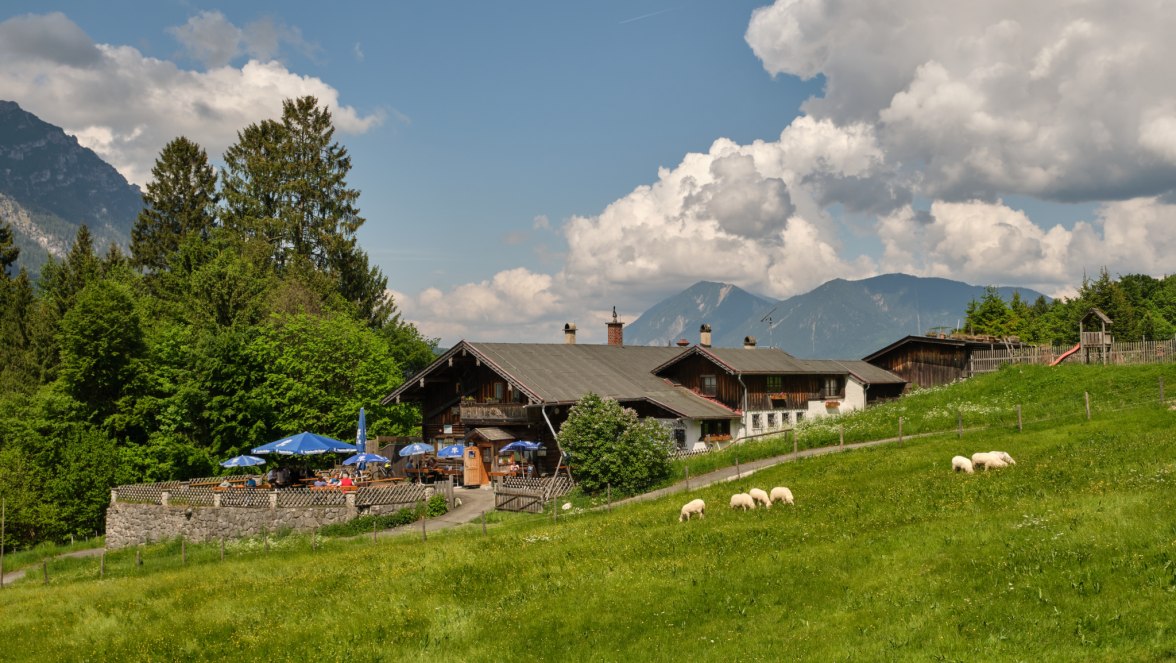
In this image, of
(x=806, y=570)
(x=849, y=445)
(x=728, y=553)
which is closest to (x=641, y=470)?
(x=849, y=445)

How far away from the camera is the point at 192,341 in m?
58.3

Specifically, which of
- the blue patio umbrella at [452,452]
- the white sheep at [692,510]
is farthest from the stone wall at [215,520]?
the white sheep at [692,510]

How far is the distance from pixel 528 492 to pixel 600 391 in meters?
11.4

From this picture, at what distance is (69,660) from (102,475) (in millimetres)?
34412

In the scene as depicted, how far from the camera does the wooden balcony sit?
4944 centimetres

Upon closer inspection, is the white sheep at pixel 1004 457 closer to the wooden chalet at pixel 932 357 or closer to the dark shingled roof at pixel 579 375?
the dark shingled roof at pixel 579 375

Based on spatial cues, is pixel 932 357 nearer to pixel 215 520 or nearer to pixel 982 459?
pixel 982 459

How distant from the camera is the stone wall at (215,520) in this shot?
40.9m

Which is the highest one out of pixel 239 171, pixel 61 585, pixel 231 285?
pixel 239 171

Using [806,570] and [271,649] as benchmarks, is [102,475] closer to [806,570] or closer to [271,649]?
[271,649]

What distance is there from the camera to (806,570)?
65.6ft

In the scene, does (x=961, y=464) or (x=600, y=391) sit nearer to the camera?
(x=961, y=464)

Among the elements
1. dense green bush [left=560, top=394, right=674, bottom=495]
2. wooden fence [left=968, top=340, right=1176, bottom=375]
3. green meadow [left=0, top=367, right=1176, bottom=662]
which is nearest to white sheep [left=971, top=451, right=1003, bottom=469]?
green meadow [left=0, top=367, right=1176, bottom=662]

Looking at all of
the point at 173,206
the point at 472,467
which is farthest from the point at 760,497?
the point at 173,206
